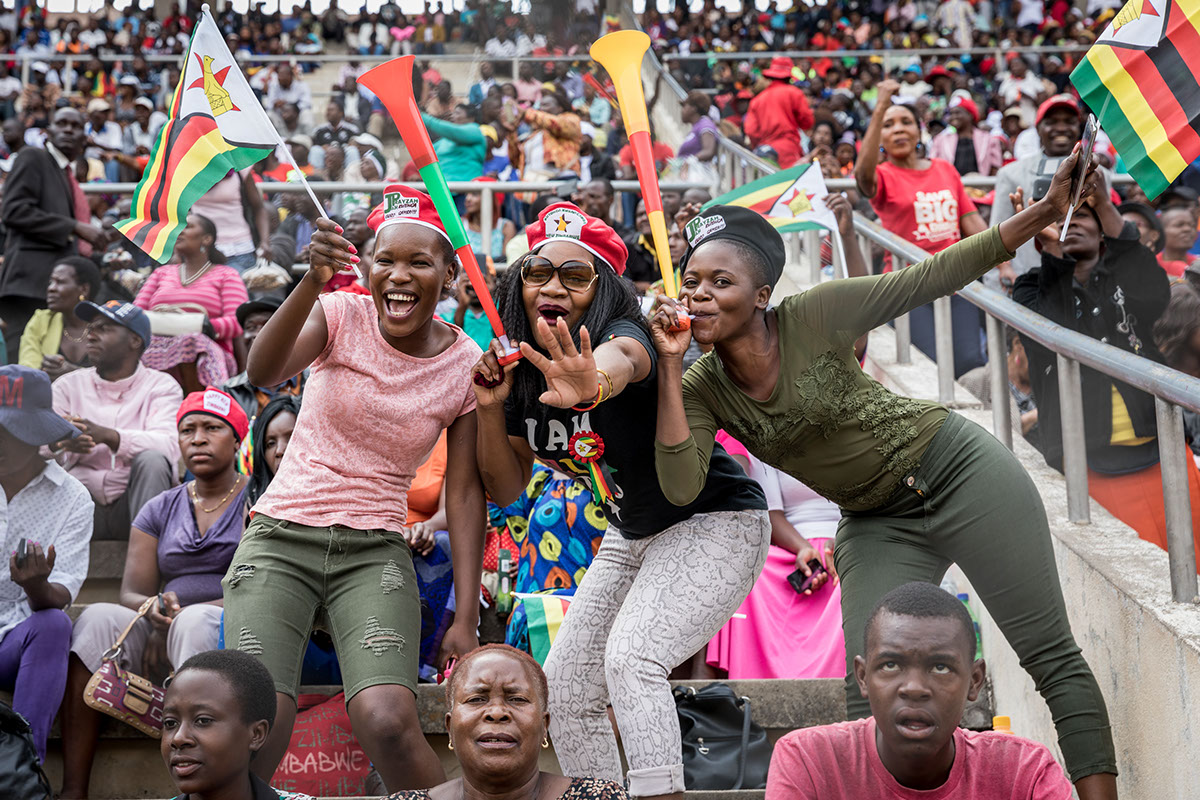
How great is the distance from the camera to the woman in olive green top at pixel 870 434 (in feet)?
11.0

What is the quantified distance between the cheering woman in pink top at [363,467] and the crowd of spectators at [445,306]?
0.16 metres

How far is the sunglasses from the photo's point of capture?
3537 mm

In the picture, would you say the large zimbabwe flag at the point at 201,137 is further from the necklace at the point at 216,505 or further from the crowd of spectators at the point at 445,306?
the necklace at the point at 216,505

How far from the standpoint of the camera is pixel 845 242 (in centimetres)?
816

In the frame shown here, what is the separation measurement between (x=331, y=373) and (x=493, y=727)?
1309 millimetres

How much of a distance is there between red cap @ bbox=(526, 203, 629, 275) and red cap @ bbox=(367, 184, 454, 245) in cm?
36

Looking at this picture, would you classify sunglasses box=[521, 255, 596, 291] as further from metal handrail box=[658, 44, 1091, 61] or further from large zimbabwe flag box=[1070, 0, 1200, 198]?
metal handrail box=[658, 44, 1091, 61]

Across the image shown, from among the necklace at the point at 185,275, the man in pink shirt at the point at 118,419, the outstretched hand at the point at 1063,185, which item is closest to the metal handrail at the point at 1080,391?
the outstretched hand at the point at 1063,185

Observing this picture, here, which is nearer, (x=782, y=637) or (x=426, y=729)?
(x=426, y=729)

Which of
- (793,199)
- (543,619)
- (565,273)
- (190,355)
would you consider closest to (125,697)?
(543,619)

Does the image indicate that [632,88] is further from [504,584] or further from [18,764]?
[18,764]

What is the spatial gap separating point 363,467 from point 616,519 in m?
0.82

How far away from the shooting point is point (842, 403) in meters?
3.46

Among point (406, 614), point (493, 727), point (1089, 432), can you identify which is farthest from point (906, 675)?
point (1089, 432)
